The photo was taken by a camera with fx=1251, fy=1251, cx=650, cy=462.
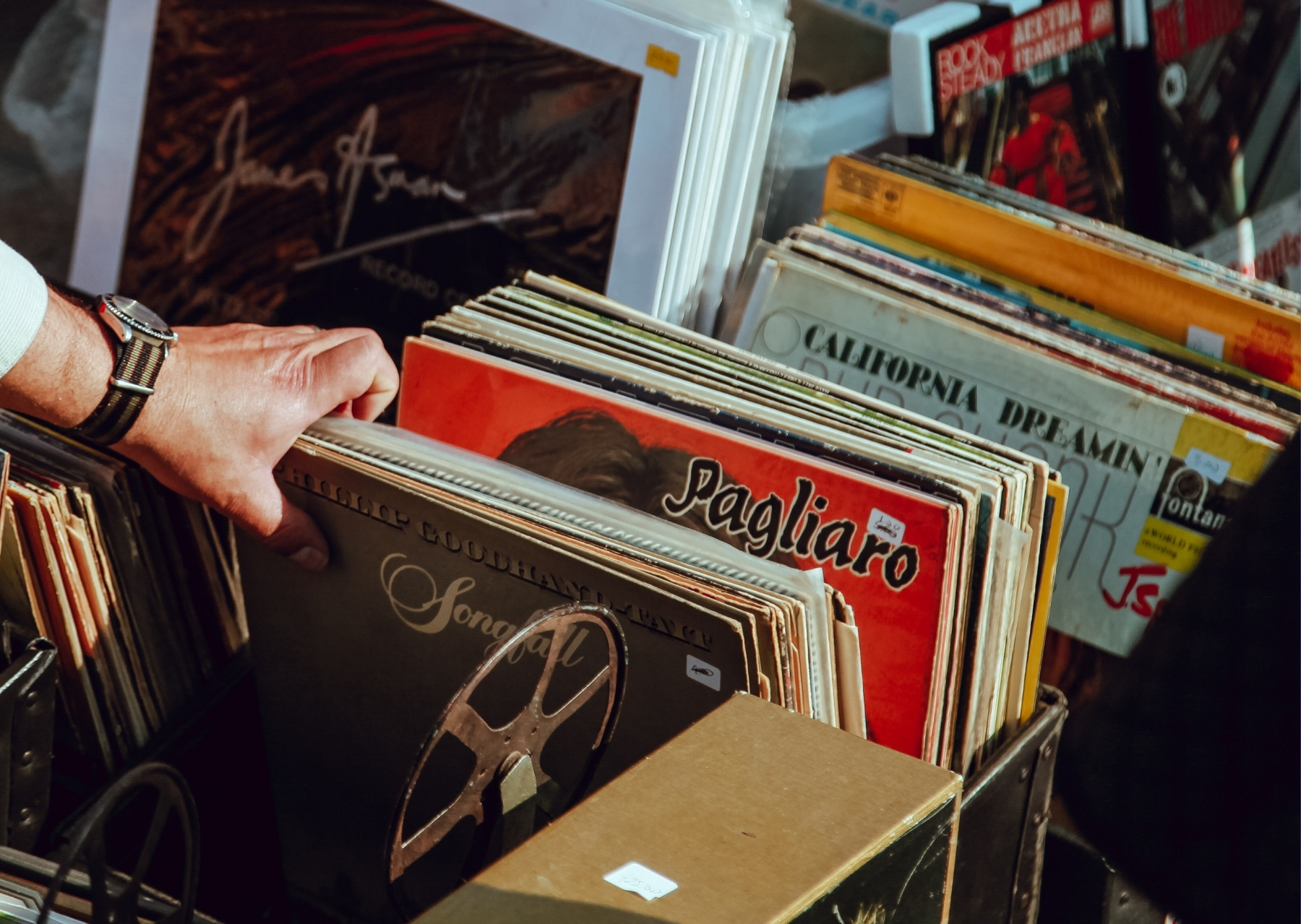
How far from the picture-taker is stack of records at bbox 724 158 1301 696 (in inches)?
47.5

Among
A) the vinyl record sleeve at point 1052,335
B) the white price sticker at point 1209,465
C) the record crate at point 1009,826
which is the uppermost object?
the vinyl record sleeve at point 1052,335

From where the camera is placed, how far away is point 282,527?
3.37ft

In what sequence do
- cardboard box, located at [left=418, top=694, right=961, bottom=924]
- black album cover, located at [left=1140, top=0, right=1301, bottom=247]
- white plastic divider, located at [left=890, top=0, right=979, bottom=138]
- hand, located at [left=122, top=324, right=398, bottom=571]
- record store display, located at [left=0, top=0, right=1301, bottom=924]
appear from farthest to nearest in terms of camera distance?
black album cover, located at [left=1140, top=0, right=1301, bottom=247] < white plastic divider, located at [left=890, top=0, right=979, bottom=138] < hand, located at [left=122, top=324, right=398, bottom=571] < record store display, located at [left=0, top=0, right=1301, bottom=924] < cardboard box, located at [left=418, top=694, right=961, bottom=924]

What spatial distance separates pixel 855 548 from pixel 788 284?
351 millimetres

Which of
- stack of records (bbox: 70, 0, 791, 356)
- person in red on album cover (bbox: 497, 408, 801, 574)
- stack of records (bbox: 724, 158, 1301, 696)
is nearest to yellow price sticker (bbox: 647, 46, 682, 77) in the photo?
stack of records (bbox: 70, 0, 791, 356)

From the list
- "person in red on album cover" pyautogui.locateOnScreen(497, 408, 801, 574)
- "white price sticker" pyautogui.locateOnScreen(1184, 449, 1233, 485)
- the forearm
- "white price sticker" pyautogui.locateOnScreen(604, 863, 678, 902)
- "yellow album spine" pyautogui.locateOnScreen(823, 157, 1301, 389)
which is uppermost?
"yellow album spine" pyautogui.locateOnScreen(823, 157, 1301, 389)

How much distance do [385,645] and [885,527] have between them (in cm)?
43

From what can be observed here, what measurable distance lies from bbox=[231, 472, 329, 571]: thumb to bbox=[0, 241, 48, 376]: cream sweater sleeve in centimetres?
20

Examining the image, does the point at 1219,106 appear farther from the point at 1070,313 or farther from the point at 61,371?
the point at 61,371

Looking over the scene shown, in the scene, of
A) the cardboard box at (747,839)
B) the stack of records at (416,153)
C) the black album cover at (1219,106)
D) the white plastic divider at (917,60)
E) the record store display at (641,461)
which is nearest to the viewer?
the cardboard box at (747,839)

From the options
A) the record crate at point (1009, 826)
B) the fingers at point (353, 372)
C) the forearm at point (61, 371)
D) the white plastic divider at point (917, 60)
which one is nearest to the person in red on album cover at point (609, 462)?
the fingers at point (353, 372)

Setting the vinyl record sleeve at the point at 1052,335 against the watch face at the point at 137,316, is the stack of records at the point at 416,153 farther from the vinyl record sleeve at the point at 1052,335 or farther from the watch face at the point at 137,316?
the watch face at the point at 137,316

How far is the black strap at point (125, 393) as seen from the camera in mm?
984

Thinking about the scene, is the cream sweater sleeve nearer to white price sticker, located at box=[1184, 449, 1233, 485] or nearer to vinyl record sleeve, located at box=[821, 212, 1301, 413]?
vinyl record sleeve, located at box=[821, 212, 1301, 413]
